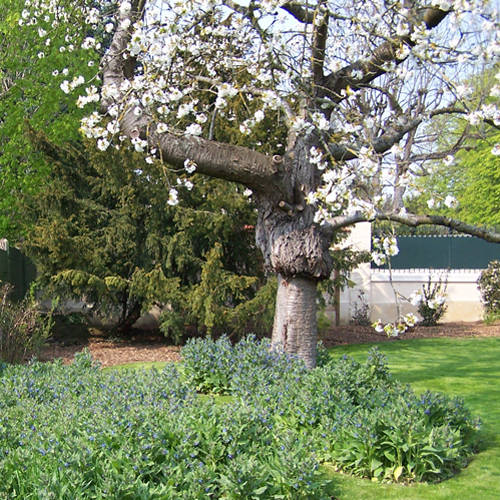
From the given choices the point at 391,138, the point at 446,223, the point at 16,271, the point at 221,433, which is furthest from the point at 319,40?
the point at 16,271

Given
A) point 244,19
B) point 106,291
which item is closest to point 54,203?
point 106,291

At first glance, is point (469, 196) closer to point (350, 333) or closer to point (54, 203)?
point (350, 333)

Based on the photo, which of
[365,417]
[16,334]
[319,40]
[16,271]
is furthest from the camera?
[16,271]

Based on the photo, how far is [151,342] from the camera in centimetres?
1170

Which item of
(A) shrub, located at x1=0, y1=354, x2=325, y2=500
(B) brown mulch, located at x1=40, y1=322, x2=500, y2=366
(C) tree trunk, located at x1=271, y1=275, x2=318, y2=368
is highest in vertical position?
(C) tree trunk, located at x1=271, y1=275, x2=318, y2=368

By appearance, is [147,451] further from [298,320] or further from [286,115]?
[286,115]

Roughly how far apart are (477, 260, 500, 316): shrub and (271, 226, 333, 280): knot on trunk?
925cm

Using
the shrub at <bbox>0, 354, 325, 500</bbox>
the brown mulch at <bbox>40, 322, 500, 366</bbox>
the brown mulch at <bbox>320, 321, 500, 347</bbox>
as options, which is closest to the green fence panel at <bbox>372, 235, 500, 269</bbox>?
the brown mulch at <bbox>40, 322, 500, 366</bbox>

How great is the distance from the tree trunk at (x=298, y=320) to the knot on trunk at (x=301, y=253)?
0.17 metres

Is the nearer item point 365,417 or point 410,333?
point 365,417

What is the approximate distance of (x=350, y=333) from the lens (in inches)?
497

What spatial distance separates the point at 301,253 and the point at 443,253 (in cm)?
1012

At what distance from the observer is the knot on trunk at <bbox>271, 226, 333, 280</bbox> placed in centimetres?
639

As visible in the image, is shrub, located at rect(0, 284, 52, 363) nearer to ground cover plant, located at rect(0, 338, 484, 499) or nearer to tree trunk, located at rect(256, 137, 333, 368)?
ground cover plant, located at rect(0, 338, 484, 499)
